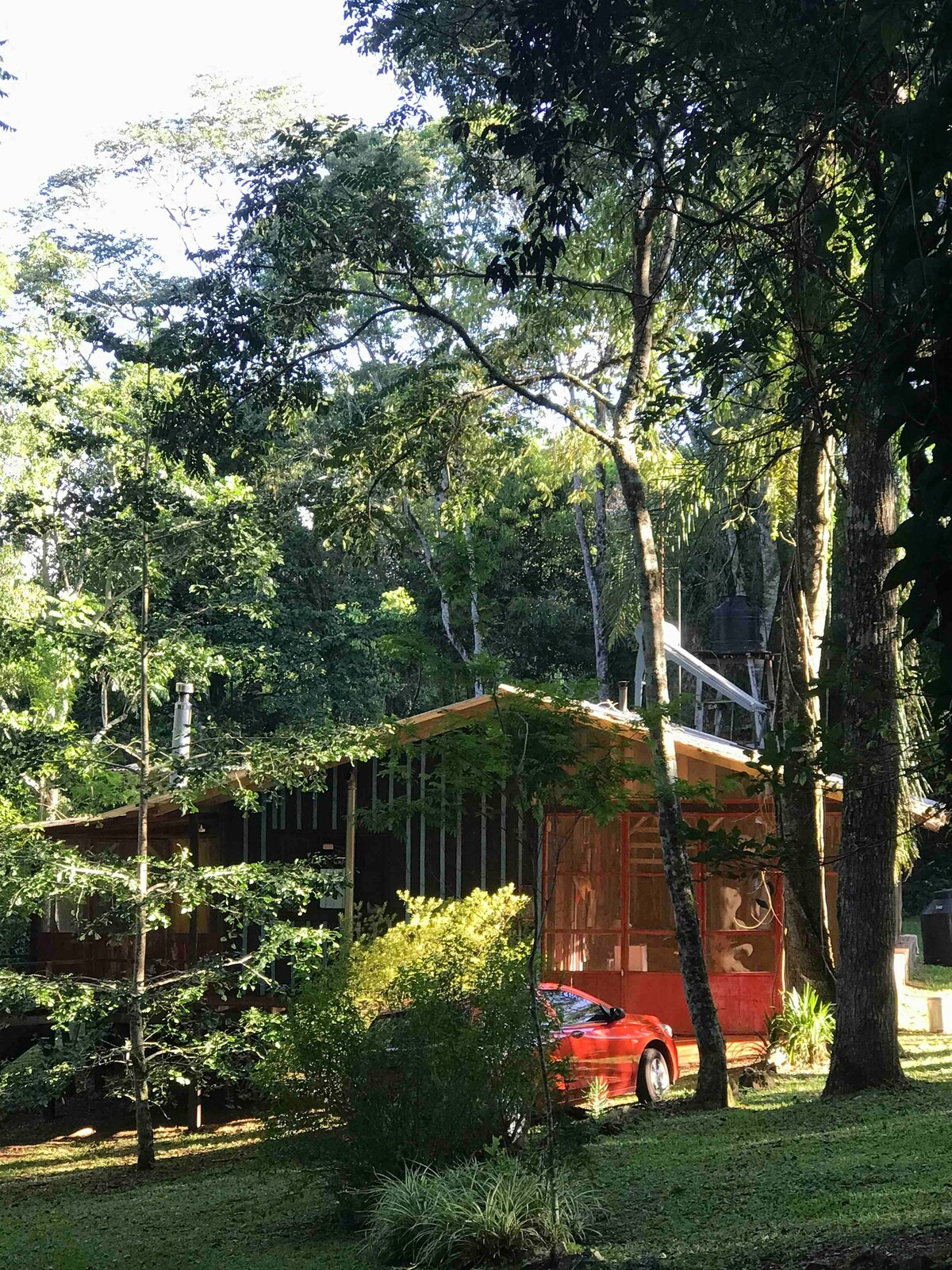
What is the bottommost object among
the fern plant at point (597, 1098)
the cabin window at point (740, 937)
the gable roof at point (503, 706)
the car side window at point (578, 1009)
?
the fern plant at point (597, 1098)

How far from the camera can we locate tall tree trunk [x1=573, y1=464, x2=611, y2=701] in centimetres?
3356

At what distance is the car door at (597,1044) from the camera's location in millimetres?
12773

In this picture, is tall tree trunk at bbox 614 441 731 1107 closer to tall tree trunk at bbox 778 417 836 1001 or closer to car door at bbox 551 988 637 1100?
car door at bbox 551 988 637 1100

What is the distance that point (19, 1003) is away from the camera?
11969 mm

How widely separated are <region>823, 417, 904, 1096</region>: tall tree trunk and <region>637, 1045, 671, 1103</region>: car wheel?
7.23ft

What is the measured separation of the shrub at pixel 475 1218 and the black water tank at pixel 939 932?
18703 mm

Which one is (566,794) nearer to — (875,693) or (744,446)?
(875,693)

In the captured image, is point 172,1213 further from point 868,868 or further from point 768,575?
point 768,575

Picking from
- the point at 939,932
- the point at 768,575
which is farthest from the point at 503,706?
the point at 768,575

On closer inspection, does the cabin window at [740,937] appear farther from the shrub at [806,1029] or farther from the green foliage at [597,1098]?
the green foliage at [597,1098]

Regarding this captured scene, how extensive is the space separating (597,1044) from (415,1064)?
471 cm

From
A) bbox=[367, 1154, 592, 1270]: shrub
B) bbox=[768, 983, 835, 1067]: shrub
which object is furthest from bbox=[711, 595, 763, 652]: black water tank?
bbox=[367, 1154, 592, 1270]: shrub

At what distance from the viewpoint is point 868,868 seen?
38.4 feet

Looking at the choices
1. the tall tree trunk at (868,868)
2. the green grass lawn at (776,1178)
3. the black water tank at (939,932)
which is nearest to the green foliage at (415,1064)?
the green grass lawn at (776,1178)
